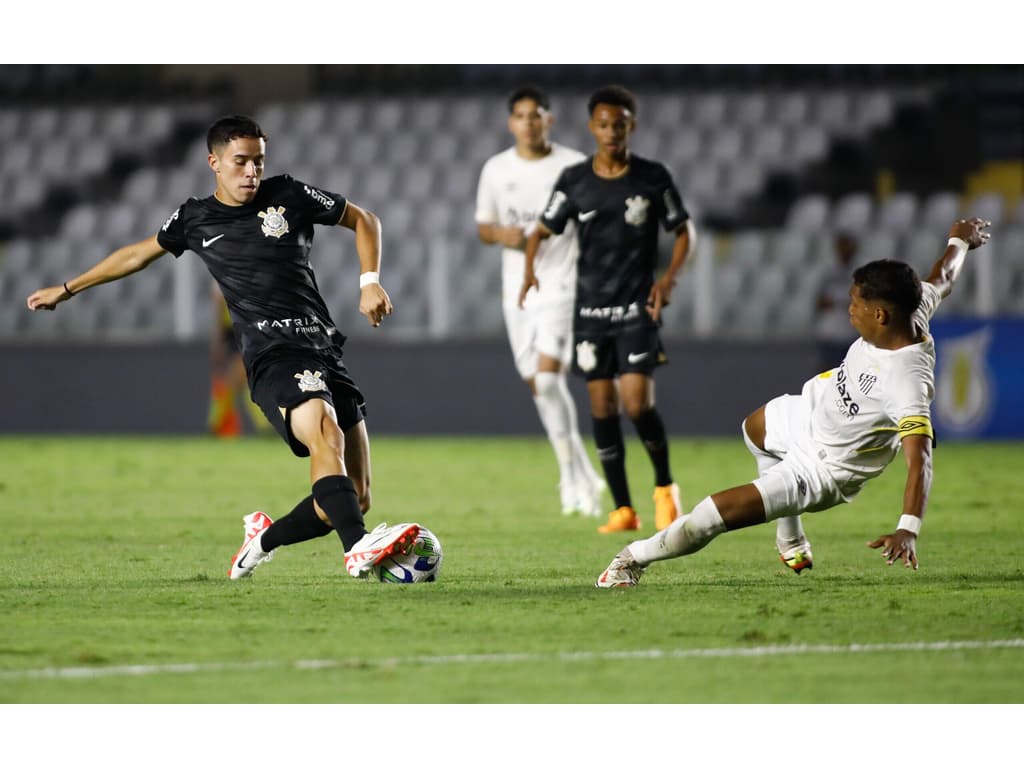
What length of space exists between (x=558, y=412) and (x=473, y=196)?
1097 centimetres

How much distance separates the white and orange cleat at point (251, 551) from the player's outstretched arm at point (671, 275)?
107 inches

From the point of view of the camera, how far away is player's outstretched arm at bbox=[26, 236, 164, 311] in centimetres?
662

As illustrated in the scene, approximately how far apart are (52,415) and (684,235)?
10.8 m

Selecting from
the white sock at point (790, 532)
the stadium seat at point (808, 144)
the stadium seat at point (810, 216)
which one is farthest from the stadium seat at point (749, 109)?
the white sock at point (790, 532)

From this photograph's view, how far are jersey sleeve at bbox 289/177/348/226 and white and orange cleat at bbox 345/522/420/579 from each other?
4.28ft

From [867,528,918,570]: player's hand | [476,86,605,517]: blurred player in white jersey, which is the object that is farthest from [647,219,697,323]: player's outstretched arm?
[867,528,918,570]: player's hand

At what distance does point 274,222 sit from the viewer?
6.60 meters

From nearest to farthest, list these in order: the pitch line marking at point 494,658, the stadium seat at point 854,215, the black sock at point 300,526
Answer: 1. the pitch line marking at point 494,658
2. the black sock at point 300,526
3. the stadium seat at point 854,215

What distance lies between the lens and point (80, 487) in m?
11.7

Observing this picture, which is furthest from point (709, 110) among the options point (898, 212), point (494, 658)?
point (494, 658)

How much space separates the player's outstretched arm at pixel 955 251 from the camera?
6.56 m

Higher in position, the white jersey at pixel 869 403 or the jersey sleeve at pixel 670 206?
the jersey sleeve at pixel 670 206

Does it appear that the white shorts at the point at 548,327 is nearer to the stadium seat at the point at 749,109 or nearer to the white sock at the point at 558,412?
the white sock at the point at 558,412

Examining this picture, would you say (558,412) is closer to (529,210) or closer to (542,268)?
(542,268)
